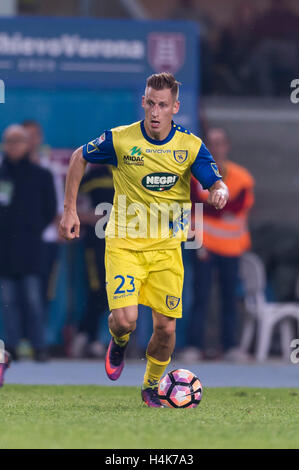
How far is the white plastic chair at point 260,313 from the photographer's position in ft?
40.4

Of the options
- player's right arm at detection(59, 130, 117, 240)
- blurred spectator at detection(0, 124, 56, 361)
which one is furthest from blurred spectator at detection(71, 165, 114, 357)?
player's right arm at detection(59, 130, 117, 240)

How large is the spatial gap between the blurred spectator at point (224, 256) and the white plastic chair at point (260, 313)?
1.40 feet

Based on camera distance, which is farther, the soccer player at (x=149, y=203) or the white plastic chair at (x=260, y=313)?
the white plastic chair at (x=260, y=313)

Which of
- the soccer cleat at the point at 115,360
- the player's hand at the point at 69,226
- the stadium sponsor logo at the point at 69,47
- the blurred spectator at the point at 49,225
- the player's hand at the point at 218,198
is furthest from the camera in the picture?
the stadium sponsor logo at the point at 69,47

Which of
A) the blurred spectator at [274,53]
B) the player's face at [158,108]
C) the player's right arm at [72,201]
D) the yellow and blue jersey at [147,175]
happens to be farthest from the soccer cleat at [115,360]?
the blurred spectator at [274,53]

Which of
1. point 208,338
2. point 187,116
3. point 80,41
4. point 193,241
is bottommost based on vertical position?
point 208,338

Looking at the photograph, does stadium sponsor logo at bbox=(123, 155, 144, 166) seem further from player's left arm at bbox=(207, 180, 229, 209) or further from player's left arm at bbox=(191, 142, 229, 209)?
player's left arm at bbox=(207, 180, 229, 209)

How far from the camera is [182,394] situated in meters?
7.68

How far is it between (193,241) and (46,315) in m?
1.79

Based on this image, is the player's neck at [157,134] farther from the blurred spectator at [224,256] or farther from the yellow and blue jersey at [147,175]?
the blurred spectator at [224,256]

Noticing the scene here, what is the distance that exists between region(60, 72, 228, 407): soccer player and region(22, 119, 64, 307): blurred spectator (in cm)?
411

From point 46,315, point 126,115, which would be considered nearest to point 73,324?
point 46,315

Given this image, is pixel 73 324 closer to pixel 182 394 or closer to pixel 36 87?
pixel 36 87

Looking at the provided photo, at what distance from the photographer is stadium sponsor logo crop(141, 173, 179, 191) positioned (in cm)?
775
